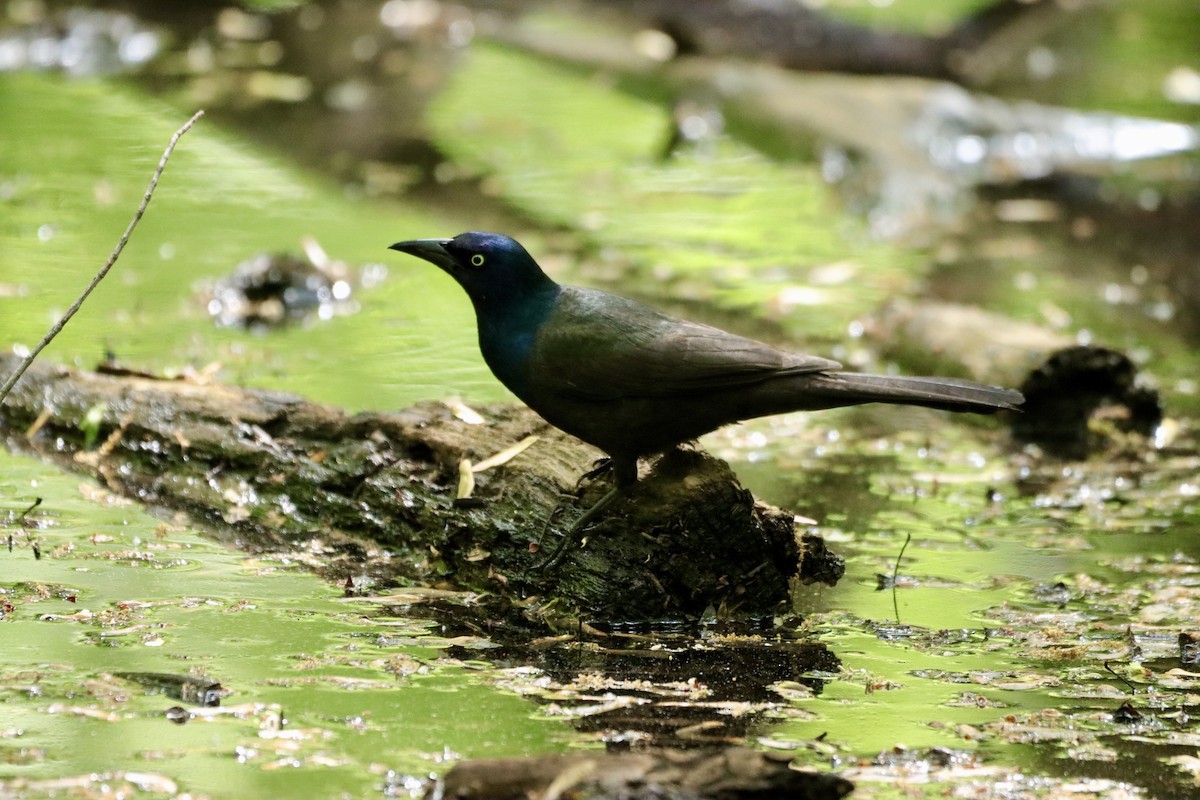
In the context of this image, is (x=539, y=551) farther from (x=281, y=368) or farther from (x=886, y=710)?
(x=281, y=368)

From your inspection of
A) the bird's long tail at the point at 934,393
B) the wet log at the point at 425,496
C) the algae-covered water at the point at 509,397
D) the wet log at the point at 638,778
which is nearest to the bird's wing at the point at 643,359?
the bird's long tail at the point at 934,393

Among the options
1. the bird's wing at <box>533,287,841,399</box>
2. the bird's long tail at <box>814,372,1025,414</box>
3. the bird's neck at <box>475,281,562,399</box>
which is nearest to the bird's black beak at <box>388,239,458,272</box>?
the bird's neck at <box>475,281,562,399</box>

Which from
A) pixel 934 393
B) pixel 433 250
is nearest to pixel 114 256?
pixel 433 250

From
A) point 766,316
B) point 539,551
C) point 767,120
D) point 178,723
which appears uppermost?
point 767,120

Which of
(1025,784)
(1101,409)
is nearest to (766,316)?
(1101,409)

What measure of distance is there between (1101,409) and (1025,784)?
400cm

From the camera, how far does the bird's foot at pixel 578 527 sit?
191 inches

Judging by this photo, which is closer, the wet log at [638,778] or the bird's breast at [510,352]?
the wet log at [638,778]

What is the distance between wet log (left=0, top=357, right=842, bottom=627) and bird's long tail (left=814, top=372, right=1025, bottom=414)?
0.54 meters

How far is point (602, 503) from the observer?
4844 millimetres

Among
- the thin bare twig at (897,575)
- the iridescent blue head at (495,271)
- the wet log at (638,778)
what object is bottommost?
the wet log at (638,778)

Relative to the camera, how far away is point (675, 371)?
15.7 ft

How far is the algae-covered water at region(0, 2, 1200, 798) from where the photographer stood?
153 inches

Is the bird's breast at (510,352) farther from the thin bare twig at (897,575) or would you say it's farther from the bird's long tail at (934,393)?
the thin bare twig at (897,575)
